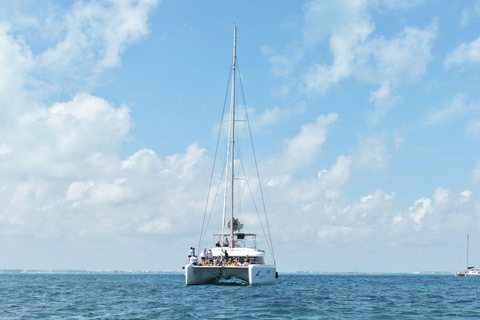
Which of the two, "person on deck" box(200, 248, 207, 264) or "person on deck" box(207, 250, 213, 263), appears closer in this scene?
"person on deck" box(207, 250, 213, 263)

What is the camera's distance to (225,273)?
42.9 metres

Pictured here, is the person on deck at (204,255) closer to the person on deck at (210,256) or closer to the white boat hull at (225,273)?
the person on deck at (210,256)

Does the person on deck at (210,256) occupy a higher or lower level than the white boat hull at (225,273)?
higher

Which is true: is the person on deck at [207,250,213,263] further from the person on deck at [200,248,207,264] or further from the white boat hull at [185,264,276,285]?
the white boat hull at [185,264,276,285]

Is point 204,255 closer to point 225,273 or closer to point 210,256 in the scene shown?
point 210,256

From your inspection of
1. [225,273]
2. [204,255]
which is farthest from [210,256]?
[225,273]

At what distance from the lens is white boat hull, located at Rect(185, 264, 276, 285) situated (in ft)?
139

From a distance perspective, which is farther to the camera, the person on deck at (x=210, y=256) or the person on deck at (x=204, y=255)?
the person on deck at (x=204, y=255)

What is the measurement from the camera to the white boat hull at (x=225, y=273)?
42281 millimetres

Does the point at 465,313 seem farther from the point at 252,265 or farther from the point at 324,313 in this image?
the point at 252,265

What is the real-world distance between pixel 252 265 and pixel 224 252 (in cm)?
371

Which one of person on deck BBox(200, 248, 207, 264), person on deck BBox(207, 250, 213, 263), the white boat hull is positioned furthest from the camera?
person on deck BBox(200, 248, 207, 264)

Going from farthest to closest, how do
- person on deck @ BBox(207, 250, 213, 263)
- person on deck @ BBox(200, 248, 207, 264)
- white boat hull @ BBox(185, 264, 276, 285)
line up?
person on deck @ BBox(200, 248, 207, 264) < person on deck @ BBox(207, 250, 213, 263) < white boat hull @ BBox(185, 264, 276, 285)

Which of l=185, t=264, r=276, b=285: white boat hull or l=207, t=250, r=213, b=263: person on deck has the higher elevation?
l=207, t=250, r=213, b=263: person on deck
